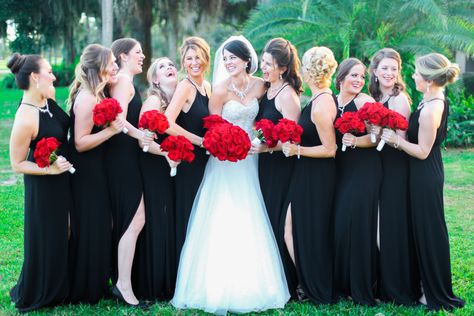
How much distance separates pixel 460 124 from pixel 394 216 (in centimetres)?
1030

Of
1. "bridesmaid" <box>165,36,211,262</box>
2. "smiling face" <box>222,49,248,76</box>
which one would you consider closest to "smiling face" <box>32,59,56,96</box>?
"bridesmaid" <box>165,36,211,262</box>

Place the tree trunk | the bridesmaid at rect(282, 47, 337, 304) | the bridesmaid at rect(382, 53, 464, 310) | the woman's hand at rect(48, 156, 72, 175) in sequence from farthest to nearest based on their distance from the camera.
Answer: the tree trunk < the bridesmaid at rect(282, 47, 337, 304) < the bridesmaid at rect(382, 53, 464, 310) < the woman's hand at rect(48, 156, 72, 175)

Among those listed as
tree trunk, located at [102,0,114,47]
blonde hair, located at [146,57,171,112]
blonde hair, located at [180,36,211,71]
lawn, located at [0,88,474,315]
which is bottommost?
lawn, located at [0,88,474,315]

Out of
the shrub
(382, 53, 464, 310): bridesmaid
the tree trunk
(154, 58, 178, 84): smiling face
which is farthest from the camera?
the tree trunk

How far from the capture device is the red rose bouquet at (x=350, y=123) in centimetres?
479

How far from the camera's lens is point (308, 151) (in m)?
5.14

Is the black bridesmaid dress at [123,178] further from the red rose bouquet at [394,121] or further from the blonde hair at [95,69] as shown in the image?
the red rose bouquet at [394,121]

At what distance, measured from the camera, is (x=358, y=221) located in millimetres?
5184

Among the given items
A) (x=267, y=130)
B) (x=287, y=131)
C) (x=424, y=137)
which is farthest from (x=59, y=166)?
(x=424, y=137)

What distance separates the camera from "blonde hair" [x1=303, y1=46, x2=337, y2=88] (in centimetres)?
511

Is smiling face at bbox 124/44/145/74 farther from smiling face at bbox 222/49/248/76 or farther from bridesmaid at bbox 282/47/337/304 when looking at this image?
bridesmaid at bbox 282/47/337/304

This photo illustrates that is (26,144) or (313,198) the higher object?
(26,144)

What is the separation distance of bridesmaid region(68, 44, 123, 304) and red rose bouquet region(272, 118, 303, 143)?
1.35 metres

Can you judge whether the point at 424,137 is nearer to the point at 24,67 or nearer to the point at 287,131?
the point at 287,131
